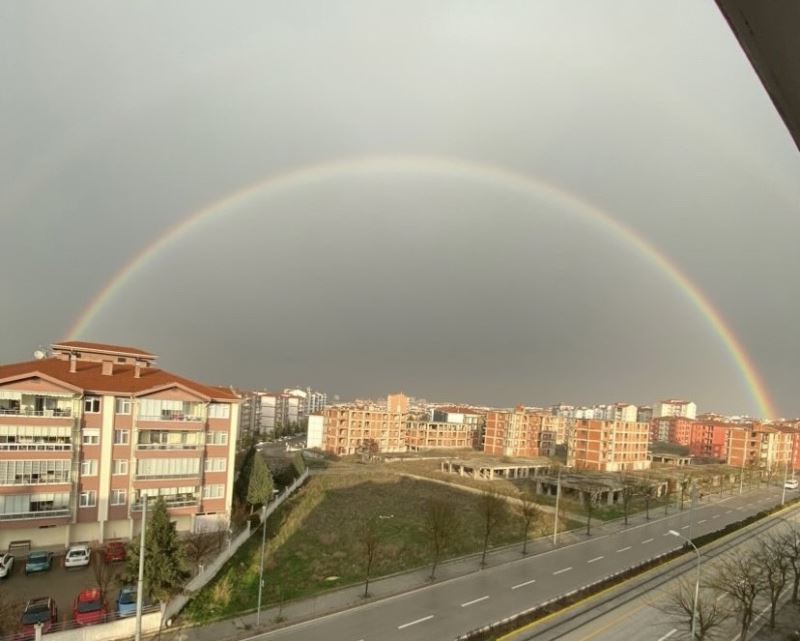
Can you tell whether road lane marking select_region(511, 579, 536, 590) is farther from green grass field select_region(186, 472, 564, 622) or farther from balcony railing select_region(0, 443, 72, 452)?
balcony railing select_region(0, 443, 72, 452)

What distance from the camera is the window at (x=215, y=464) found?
24438mm

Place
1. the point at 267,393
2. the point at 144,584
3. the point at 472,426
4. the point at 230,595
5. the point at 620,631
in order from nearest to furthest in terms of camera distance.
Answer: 1. the point at 144,584
2. the point at 620,631
3. the point at 230,595
4. the point at 472,426
5. the point at 267,393

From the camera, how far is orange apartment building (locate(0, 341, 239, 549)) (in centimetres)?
2019

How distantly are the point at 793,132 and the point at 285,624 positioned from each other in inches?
623

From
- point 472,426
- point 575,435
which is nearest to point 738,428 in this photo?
point 575,435

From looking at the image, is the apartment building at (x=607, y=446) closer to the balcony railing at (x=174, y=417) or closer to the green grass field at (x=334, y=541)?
the green grass field at (x=334, y=541)

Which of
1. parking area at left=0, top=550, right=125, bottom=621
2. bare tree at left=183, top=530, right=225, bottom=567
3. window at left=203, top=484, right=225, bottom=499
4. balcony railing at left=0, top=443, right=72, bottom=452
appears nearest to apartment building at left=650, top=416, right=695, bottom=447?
window at left=203, top=484, right=225, bottom=499

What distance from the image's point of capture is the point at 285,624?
567 inches

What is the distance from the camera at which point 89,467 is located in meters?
21.5

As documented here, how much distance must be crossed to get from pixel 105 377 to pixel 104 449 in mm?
3209

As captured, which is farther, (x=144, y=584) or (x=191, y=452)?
(x=191, y=452)

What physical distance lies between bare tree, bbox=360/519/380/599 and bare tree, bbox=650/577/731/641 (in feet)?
28.2

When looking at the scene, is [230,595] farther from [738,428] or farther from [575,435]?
[738,428]

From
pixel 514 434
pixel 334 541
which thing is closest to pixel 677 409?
pixel 514 434
